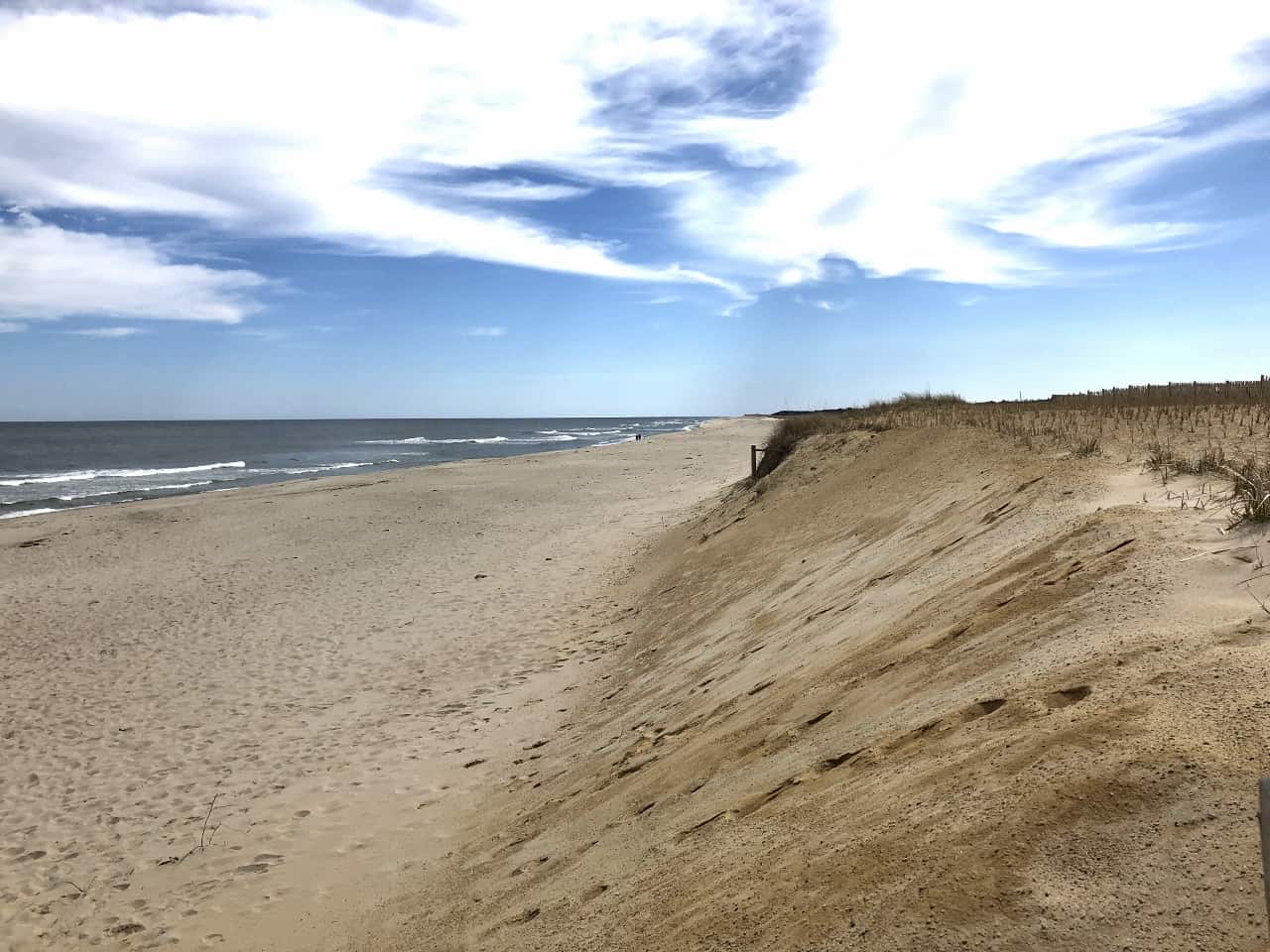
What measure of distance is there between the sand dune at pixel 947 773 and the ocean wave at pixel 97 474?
1913 inches

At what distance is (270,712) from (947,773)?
8452 mm

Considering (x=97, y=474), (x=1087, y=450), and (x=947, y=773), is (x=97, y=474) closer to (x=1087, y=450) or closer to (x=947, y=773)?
(x=1087, y=450)

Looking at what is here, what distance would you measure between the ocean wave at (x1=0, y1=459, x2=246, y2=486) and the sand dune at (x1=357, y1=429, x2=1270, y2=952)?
4860 cm

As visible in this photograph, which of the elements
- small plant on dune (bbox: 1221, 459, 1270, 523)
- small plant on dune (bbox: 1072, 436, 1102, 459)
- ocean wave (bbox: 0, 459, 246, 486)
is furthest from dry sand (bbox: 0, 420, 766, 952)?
ocean wave (bbox: 0, 459, 246, 486)

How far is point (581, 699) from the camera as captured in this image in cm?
875

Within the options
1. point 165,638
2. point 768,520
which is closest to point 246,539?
point 165,638

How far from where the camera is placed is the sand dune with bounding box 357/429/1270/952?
2.38 meters

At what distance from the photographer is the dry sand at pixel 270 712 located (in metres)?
5.79

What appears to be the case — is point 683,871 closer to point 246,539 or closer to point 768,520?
point 768,520

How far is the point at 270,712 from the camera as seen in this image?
30.8 feet

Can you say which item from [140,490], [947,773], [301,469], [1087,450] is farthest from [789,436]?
[301,469]

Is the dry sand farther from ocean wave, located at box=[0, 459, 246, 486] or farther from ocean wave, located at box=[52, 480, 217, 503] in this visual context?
ocean wave, located at box=[0, 459, 246, 486]

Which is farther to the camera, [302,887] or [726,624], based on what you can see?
[726,624]

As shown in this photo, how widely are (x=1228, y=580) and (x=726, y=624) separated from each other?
552 centimetres
